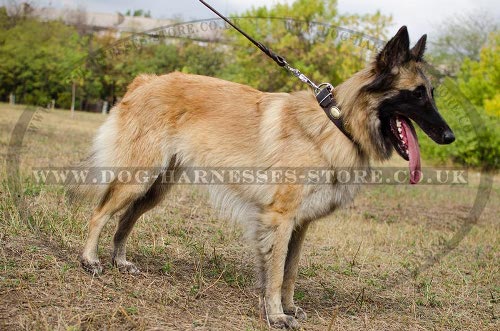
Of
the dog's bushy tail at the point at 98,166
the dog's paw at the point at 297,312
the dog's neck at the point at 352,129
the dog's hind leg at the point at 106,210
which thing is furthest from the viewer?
the dog's bushy tail at the point at 98,166

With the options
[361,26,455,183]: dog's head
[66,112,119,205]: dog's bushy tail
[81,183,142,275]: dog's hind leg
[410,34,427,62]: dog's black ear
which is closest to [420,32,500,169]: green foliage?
[410,34,427,62]: dog's black ear

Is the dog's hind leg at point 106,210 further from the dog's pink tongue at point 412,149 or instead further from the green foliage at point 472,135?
the green foliage at point 472,135

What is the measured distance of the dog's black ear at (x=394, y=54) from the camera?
3518 millimetres

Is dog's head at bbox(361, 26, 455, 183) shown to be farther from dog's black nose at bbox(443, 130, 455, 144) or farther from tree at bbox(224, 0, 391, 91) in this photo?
tree at bbox(224, 0, 391, 91)

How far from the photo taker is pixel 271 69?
1945 cm

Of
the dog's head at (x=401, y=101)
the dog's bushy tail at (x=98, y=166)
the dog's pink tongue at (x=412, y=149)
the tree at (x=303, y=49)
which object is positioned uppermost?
the tree at (x=303, y=49)

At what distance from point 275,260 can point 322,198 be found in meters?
0.58

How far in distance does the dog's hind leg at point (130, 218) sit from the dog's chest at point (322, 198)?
1522mm

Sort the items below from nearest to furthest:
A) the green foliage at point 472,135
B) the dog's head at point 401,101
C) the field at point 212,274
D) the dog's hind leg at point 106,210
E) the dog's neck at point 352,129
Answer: the field at point 212,274 < the dog's head at point 401,101 < the dog's neck at point 352,129 < the dog's hind leg at point 106,210 < the green foliage at point 472,135

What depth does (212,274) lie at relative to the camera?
4516 mm

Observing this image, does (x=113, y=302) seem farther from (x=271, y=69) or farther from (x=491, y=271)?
(x=271, y=69)

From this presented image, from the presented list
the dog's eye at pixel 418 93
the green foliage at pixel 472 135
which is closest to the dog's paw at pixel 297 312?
the dog's eye at pixel 418 93

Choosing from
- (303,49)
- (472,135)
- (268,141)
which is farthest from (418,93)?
(303,49)

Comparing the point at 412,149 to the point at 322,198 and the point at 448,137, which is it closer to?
the point at 448,137
